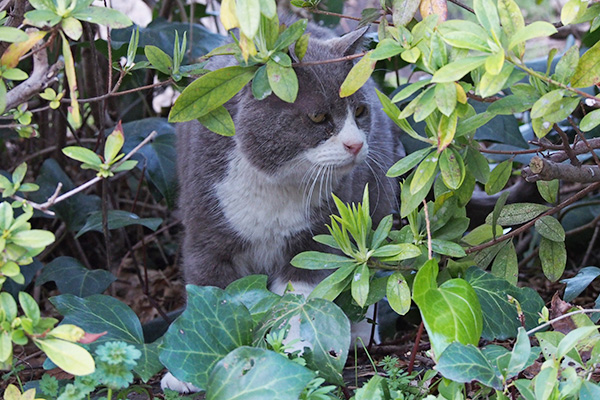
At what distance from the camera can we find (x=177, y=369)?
1466mm

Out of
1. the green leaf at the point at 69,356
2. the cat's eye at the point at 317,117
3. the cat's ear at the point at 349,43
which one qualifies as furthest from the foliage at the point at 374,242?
the cat's eye at the point at 317,117

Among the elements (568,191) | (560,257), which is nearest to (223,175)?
(560,257)

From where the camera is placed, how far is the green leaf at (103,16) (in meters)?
1.32

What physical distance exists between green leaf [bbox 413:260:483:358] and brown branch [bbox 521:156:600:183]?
0.31 metres

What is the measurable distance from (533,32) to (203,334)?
0.94 metres

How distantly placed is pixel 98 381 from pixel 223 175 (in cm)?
92

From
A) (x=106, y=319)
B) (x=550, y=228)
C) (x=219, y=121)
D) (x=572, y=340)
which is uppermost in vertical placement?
(x=219, y=121)

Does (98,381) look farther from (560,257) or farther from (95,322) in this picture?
(560,257)

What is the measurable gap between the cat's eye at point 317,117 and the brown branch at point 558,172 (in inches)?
23.9

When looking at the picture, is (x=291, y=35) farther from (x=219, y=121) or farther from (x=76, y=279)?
(x=76, y=279)

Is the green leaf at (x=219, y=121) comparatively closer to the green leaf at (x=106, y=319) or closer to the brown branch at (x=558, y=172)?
the green leaf at (x=106, y=319)

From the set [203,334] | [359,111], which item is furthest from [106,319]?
[359,111]

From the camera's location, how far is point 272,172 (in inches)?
81.1

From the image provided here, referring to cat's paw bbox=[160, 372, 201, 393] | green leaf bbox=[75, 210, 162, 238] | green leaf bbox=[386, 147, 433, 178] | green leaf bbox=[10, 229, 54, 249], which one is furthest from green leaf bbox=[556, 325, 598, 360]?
green leaf bbox=[75, 210, 162, 238]
